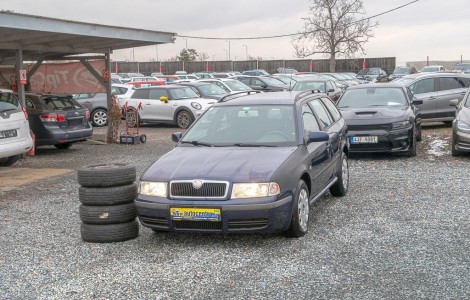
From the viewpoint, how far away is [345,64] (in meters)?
58.3

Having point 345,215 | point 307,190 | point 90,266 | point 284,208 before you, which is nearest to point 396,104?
point 345,215

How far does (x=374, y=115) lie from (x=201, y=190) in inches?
280

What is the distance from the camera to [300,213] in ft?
22.2

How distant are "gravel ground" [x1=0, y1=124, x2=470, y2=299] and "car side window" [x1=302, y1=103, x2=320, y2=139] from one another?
108 centimetres

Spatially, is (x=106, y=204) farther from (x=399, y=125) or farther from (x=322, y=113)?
(x=399, y=125)

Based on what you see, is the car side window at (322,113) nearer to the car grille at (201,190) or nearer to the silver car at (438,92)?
the car grille at (201,190)

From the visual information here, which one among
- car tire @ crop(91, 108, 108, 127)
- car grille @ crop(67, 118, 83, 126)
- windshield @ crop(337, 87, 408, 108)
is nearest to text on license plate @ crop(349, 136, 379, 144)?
windshield @ crop(337, 87, 408, 108)

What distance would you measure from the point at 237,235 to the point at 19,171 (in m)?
7.30

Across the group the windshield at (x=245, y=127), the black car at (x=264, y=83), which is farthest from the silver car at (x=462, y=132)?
the black car at (x=264, y=83)

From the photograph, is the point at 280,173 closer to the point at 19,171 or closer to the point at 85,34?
the point at 19,171

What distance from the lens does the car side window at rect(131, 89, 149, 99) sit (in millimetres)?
22656

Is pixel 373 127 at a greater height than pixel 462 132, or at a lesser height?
greater

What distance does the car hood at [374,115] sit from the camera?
1245cm

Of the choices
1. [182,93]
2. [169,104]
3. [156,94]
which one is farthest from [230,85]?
[169,104]
